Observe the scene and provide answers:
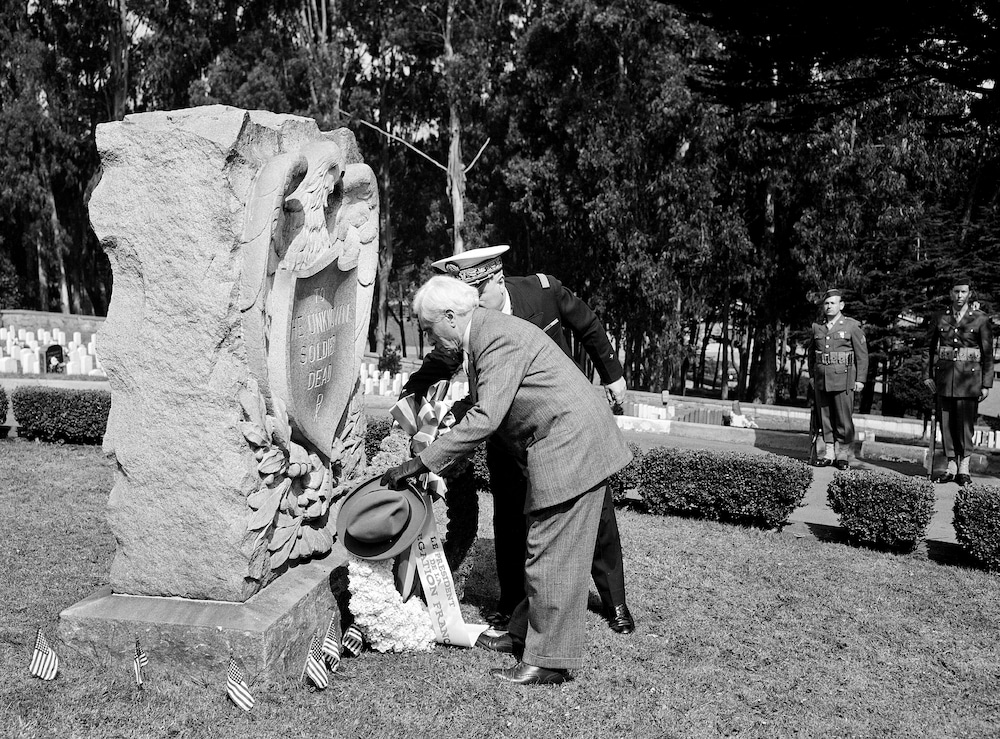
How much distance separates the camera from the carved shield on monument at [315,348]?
154 inches

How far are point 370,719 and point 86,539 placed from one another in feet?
10.2

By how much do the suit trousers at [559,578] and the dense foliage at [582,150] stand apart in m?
12.6

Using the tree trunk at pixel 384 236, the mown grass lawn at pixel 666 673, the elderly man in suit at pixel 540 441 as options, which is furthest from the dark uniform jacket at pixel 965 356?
the tree trunk at pixel 384 236

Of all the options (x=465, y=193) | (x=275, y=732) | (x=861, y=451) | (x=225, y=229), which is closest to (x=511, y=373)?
(x=225, y=229)

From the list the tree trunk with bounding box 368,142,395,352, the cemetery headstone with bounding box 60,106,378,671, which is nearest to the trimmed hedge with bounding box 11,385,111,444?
the cemetery headstone with bounding box 60,106,378,671

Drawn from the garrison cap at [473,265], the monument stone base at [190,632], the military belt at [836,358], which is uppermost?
the garrison cap at [473,265]

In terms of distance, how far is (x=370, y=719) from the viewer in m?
3.33

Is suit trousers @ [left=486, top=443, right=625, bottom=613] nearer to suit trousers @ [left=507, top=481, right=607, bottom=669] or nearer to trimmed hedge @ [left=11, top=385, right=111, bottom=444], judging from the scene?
suit trousers @ [left=507, top=481, right=607, bottom=669]

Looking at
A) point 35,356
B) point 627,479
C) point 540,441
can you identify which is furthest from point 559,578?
point 35,356

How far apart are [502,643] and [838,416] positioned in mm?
6165

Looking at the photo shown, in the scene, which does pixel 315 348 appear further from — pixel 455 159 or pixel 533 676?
pixel 455 159

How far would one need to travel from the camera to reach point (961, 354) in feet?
26.3

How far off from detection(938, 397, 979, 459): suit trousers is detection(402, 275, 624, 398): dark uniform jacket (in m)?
4.91

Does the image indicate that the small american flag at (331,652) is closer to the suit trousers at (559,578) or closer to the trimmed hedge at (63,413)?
the suit trousers at (559,578)
